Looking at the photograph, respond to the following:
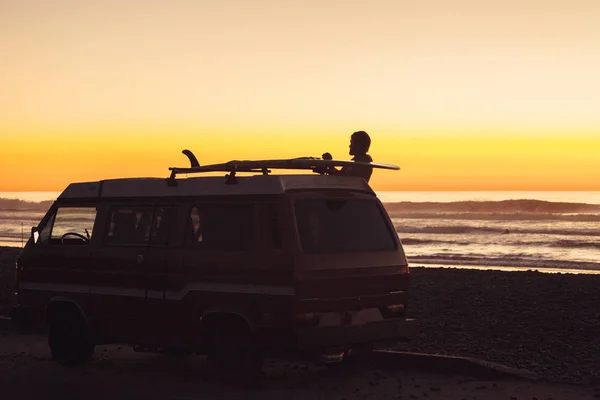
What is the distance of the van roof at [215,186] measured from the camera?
8680 millimetres

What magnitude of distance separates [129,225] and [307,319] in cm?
272

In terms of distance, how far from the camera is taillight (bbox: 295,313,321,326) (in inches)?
322

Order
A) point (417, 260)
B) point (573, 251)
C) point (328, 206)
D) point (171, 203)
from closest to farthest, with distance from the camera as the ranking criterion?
point (328, 206) < point (171, 203) < point (417, 260) < point (573, 251)

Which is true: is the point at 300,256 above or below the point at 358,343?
above

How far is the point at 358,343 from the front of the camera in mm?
8594

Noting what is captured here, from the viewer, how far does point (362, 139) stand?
34.6ft

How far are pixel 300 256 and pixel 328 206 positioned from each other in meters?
0.78

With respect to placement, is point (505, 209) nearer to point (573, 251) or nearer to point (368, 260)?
point (573, 251)

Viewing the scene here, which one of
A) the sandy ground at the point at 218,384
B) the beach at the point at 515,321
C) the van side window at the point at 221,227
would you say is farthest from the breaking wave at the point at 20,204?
the van side window at the point at 221,227

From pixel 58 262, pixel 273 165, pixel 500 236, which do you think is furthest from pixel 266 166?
pixel 500 236

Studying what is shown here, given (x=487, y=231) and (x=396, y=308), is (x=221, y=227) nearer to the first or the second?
(x=396, y=308)

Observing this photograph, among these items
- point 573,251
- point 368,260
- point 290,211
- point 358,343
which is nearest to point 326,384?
point 358,343

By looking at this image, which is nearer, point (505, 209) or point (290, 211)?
point (290, 211)

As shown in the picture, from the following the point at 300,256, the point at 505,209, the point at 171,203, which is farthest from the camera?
the point at 505,209
